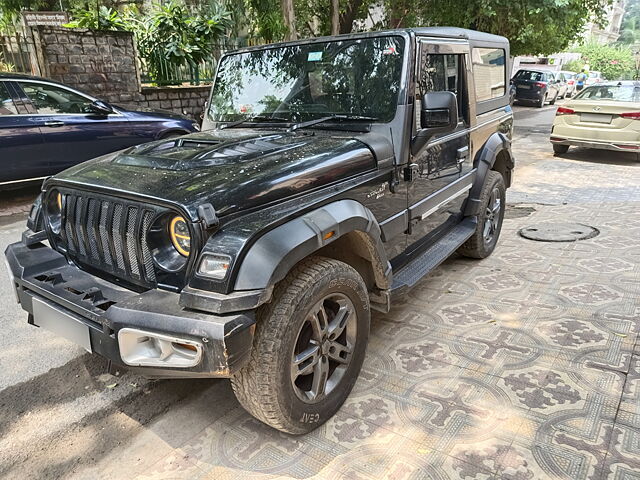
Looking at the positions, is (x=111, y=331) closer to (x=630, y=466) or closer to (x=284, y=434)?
(x=284, y=434)

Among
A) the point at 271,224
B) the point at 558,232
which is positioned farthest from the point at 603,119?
the point at 271,224

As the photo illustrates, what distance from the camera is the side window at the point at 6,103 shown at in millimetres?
6234

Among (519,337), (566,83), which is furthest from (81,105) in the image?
(566,83)

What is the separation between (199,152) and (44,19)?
8339 millimetres

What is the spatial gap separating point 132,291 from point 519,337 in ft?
8.37

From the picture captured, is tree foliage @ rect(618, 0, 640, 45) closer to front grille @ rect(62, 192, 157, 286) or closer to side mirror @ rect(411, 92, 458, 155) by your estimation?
side mirror @ rect(411, 92, 458, 155)

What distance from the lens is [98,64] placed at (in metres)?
9.19

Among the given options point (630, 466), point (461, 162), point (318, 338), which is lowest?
point (630, 466)

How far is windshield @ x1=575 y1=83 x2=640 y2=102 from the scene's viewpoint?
9.59 meters

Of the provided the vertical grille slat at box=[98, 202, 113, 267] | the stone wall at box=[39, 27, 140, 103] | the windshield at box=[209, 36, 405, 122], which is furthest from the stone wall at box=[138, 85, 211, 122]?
the vertical grille slat at box=[98, 202, 113, 267]

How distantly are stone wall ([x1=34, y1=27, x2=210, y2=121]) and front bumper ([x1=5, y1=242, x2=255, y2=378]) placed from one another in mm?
7094

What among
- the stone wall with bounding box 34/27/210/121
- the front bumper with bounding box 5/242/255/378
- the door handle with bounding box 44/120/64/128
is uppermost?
the stone wall with bounding box 34/27/210/121

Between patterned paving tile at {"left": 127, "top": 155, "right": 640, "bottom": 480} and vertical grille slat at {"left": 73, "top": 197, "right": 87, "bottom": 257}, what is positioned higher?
vertical grille slat at {"left": 73, "top": 197, "right": 87, "bottom": 257}

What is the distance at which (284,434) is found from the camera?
2521 millimetres
